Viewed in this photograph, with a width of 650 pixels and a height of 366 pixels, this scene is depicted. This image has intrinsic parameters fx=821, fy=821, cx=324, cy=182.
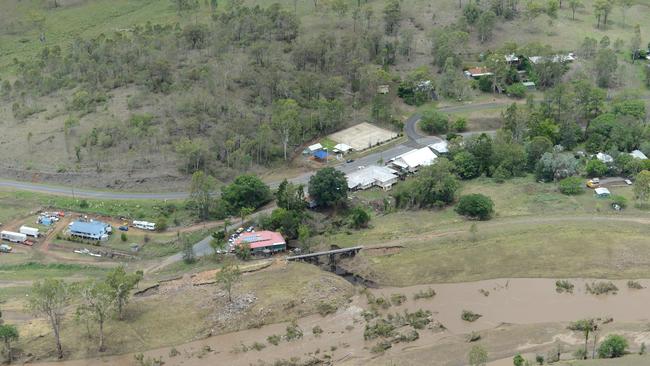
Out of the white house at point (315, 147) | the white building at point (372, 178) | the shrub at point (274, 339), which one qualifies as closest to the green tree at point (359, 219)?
the white building at point (372, 178)

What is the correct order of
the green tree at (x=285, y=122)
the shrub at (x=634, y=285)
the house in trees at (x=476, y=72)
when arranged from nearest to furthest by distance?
the shrub at (x=634, y=285), the green tree at (x=285, y=122), the house in trees at (x=476, y=72)

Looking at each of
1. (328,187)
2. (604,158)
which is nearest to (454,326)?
(328,187)

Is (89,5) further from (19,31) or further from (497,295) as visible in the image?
(497,295)

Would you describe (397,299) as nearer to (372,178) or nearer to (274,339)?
(274,339)

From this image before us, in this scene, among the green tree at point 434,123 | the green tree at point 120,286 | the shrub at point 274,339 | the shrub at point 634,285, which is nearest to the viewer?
the shrub at point 274,339

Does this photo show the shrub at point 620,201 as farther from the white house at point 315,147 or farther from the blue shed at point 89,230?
the blue shed at point 89,230

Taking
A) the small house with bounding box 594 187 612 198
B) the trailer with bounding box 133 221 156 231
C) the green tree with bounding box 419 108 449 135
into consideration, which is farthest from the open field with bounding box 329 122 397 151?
the trailer with bounding box 133 221 156 231
